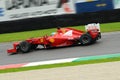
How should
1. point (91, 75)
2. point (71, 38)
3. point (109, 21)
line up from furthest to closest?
1. point (109, 21)
2. point (71, 38)
3. point (91, 75)

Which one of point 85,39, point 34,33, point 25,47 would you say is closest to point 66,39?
point 85,39

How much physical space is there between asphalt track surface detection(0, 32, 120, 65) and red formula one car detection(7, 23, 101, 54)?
0.20 m

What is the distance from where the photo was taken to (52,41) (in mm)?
14219

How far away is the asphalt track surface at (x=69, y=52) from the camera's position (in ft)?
40.7

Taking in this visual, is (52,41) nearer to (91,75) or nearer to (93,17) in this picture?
(93,17)

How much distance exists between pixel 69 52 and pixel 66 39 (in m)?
0.94

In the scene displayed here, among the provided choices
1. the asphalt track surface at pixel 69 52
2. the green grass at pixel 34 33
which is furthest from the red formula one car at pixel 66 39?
the green grass at pixel 34 33

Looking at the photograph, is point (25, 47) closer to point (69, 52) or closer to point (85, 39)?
point (69, 52)

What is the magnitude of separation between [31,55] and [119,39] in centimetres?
313

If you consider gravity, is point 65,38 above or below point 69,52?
above

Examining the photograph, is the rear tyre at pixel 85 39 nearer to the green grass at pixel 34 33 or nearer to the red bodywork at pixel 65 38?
the red bodywork at pixel 65 38

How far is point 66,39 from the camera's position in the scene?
13953mm

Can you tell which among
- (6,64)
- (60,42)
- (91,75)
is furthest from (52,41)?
(91,75)

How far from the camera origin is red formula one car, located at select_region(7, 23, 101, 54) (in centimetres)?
1366
